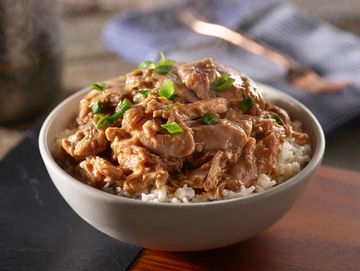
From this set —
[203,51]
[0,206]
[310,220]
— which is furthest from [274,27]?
[0,206]

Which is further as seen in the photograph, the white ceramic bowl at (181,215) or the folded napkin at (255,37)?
the folded napkin at (255,37)

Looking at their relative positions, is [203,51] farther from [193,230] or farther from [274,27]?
[193,230]

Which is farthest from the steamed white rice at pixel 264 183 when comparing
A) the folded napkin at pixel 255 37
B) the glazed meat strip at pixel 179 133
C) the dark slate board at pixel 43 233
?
the folded napkin at pixel 255 37

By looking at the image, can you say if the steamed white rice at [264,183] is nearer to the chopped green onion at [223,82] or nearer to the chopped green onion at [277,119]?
the chopped green onion at [277,119]

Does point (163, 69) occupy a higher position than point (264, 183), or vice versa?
point (163, 69)

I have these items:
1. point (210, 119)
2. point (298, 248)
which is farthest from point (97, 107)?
point (298, 248)

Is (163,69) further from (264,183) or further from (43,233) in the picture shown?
(43,233)
